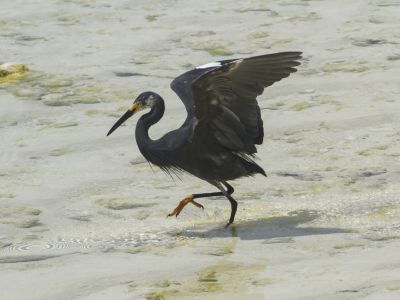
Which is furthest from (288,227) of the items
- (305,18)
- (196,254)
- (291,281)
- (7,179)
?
(305,18)

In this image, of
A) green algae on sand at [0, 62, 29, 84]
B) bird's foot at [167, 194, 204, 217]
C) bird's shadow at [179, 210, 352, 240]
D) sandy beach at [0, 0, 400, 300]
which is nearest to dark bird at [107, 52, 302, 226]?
bird's foot at [167, 194, 204, 217]

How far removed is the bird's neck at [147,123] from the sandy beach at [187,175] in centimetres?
38

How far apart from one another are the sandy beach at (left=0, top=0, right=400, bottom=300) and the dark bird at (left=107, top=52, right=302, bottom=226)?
272mm

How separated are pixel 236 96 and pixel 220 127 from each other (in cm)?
24

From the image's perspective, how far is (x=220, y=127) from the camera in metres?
7.91

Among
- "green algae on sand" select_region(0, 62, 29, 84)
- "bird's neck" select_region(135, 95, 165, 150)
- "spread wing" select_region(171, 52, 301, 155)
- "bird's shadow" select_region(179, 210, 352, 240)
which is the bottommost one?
"bird's shadow" select_region(179, 210, 352, 240)

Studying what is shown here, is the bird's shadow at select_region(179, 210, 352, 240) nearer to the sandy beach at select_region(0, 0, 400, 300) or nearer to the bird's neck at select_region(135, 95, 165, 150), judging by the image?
the sandy beach at select_region(0, 0, 400, 300)

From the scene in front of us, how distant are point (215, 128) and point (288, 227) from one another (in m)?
0.82

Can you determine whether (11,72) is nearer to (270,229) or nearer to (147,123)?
(147,123)

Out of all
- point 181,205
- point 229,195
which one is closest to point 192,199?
point 181,205

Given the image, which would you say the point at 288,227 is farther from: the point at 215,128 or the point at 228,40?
the point at 228,40

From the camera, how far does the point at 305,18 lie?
11844mm

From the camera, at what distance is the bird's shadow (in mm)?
7367

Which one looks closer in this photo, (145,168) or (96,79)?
(145,168)
